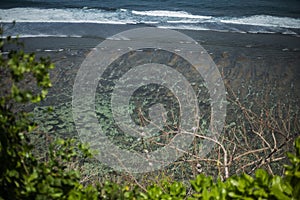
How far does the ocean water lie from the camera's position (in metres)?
3.98

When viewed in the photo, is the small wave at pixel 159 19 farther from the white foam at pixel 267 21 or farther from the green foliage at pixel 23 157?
the green foliage at pixel 23 157

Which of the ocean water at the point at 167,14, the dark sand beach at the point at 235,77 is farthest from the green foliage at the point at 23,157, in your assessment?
the ocean water at the point at 167,14

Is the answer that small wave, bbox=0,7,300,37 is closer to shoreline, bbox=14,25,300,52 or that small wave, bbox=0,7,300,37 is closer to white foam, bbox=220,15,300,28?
white foam, bbox=220,15,300,28

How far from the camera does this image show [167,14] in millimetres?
4340

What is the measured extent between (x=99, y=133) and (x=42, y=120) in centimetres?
30

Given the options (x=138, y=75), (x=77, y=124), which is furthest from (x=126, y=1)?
(x=77, y=124)

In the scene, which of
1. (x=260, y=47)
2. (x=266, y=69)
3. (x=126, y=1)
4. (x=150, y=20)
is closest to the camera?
(x=266, y=69)

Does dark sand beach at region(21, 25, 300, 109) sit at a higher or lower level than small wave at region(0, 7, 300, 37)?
lower

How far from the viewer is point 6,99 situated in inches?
21.2

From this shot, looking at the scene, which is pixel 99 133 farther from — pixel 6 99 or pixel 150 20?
pixel 150 20

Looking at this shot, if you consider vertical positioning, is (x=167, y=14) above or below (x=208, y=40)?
above

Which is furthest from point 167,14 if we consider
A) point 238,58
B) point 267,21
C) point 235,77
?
point 235,77

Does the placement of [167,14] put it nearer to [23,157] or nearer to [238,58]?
[238,58]

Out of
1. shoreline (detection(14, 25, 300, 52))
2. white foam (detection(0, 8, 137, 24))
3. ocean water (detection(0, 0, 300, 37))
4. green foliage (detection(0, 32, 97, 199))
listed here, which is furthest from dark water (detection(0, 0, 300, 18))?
green foliage (detection(0, 32, 97, 199))
